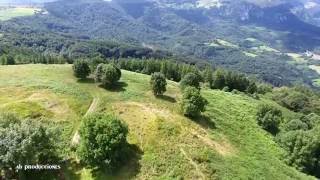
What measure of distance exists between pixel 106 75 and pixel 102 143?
3793 cm

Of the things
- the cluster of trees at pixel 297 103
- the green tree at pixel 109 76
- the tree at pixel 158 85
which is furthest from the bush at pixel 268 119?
the cluster of trees at pixel 297 103

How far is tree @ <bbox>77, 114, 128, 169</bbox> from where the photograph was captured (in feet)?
253

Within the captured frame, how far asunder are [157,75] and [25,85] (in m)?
33.3

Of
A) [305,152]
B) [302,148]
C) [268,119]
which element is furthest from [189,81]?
[305,152]

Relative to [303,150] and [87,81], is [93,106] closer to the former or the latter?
[87,81]

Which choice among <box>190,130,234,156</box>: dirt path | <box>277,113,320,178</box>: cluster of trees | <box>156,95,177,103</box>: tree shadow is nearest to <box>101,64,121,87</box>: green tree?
<box>156,95,177,103</box>: tree shadow

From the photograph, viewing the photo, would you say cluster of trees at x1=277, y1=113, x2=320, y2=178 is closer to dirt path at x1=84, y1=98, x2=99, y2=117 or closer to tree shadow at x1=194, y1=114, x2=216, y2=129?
tree shadow at x1=194, y1=114, x2=216, y2=129

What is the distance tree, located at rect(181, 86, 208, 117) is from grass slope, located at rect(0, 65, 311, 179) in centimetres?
213

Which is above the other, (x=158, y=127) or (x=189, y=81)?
(x=189, y=81)

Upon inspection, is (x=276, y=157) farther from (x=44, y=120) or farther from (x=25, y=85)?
(x=25, y=85)

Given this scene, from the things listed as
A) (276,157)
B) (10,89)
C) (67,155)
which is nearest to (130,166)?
(67,155)

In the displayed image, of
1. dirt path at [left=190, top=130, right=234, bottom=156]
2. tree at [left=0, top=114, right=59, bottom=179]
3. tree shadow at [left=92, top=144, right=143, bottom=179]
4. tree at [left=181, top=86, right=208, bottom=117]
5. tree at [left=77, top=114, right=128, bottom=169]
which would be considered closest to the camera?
tree at [left=0, top=114, right=59, bottom=179]

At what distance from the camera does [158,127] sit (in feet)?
301

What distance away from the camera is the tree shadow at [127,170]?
3081 inches
